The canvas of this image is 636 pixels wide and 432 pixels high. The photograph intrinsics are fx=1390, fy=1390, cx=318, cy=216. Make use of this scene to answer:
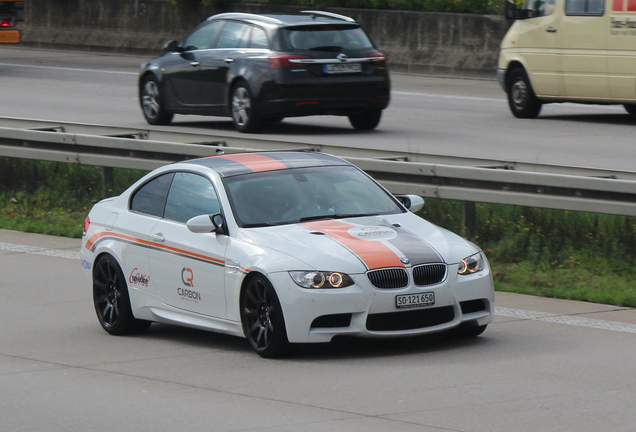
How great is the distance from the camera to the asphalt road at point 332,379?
675 centimetres

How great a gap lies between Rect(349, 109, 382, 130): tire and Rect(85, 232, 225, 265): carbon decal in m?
9.98

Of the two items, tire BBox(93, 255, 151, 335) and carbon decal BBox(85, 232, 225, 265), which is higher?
carbon decal BBox(85, 232, 225, 265)

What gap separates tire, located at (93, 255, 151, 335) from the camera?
9.55 m


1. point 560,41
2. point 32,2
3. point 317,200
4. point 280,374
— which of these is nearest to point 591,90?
point 560,41

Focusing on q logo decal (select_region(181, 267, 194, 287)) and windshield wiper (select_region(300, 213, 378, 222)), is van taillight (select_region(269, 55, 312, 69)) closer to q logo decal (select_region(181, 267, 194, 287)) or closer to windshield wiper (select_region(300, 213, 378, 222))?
windshield wiper (select_region(300, 213, 378, 222))

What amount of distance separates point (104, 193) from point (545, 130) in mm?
7233

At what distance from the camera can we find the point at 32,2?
3831 cm

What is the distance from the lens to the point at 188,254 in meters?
8.94

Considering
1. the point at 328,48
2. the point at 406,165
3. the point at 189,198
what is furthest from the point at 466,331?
the point at 328,48

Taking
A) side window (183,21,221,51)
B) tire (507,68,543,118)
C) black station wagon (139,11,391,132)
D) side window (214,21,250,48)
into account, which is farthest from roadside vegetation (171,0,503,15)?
side window (214,21,250,48)

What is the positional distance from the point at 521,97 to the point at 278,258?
45.7ft

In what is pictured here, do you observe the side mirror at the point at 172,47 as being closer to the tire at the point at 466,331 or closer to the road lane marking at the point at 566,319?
the road lane marking at the point at 566,319

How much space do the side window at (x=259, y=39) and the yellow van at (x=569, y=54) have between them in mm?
4408

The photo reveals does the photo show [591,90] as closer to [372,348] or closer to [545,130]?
[545,130]
